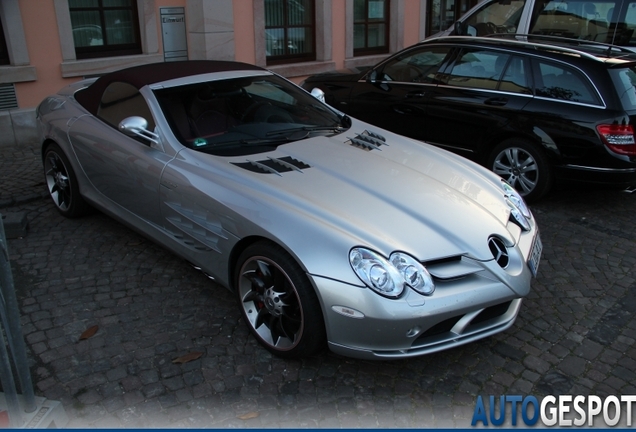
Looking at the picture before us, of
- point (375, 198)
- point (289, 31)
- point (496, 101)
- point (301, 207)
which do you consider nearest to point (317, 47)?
point (289, 31)

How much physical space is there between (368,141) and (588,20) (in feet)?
18.8

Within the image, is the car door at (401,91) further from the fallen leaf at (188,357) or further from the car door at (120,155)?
the fallen leaf at (188,357)

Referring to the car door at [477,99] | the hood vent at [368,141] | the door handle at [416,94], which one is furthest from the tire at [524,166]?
the hood vent at [368,141]

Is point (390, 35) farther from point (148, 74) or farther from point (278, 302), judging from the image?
point (278, 302)

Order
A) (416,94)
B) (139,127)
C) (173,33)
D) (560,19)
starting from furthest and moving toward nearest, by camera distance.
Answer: (173,33) < (560,19) < (416,94) < (139,127)

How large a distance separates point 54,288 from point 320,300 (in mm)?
2266

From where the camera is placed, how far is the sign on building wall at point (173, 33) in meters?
9.15

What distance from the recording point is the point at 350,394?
128 inches

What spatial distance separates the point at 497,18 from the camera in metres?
9.13

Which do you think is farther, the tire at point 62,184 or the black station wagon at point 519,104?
the black station wagon at point 519,104

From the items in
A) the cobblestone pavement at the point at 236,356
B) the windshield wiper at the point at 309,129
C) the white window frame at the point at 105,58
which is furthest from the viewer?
the white window frame at the point at 105,58

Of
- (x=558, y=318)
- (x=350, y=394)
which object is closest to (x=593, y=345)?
(x=558, y=318)

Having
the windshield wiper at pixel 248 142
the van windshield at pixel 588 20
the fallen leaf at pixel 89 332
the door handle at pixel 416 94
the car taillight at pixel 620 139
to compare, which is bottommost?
the fallen leaf at pixel 89 332

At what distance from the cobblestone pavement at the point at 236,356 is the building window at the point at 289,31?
6.75 meters
